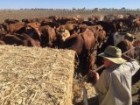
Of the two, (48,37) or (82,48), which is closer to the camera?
(82,48)

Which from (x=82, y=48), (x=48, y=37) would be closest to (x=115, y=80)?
(x=82, y=48)

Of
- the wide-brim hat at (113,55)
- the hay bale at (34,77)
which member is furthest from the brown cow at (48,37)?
the wide-brim hat at (113,55)

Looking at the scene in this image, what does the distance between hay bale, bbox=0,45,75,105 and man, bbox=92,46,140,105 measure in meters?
0.53

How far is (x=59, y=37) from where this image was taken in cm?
1276

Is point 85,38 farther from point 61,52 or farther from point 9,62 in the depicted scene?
point 9,62

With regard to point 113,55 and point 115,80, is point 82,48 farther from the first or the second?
point 115,80

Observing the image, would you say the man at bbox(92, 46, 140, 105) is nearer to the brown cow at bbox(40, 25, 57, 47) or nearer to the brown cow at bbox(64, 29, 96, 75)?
the brown cow at bbox(64, 29, 96, 75)

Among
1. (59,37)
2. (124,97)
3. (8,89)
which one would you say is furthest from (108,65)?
(59,37)

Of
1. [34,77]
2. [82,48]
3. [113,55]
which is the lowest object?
[82,48]

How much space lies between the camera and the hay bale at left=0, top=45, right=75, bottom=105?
4.02m

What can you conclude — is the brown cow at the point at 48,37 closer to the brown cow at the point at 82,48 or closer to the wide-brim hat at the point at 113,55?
the brown cow at the point at 82,48

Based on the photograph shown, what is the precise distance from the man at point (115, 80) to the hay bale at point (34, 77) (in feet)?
1.75

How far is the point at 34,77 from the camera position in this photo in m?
4.65

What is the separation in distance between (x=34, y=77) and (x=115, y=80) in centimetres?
109
